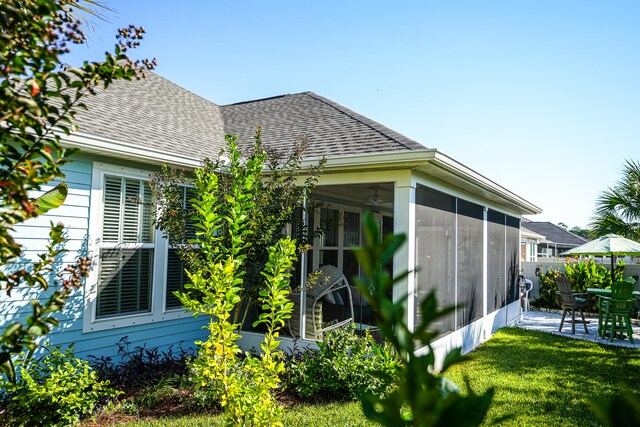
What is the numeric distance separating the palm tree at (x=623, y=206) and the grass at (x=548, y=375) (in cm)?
490

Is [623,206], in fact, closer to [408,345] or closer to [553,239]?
[408,345]

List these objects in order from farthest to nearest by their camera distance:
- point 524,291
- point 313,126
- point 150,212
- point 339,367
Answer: point 524,291, point 313,126, point 150,212, point 339,367

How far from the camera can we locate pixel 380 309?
1.75 feet

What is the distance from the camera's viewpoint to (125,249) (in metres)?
5.98

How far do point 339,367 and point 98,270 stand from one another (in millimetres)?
3353

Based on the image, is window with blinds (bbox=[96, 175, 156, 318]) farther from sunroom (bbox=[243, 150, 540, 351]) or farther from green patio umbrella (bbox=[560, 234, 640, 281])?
green patio umbrella (bbox=[560, 234, 640, 281])

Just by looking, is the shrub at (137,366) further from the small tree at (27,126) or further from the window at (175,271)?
the small tree at (27,126)

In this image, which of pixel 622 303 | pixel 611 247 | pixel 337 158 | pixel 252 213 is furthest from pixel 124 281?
pixel 611 247

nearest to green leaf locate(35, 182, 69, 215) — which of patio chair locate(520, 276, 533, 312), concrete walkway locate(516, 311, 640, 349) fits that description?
concrete walkway locate(516, 311, 640, 349)

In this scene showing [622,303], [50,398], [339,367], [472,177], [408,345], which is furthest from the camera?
[622,303]

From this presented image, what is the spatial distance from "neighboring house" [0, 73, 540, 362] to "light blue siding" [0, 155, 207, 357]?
0.04 feet

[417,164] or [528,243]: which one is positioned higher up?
[417,164]

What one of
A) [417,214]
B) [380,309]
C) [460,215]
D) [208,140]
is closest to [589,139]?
[460,215]

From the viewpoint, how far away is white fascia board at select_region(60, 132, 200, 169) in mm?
5195
